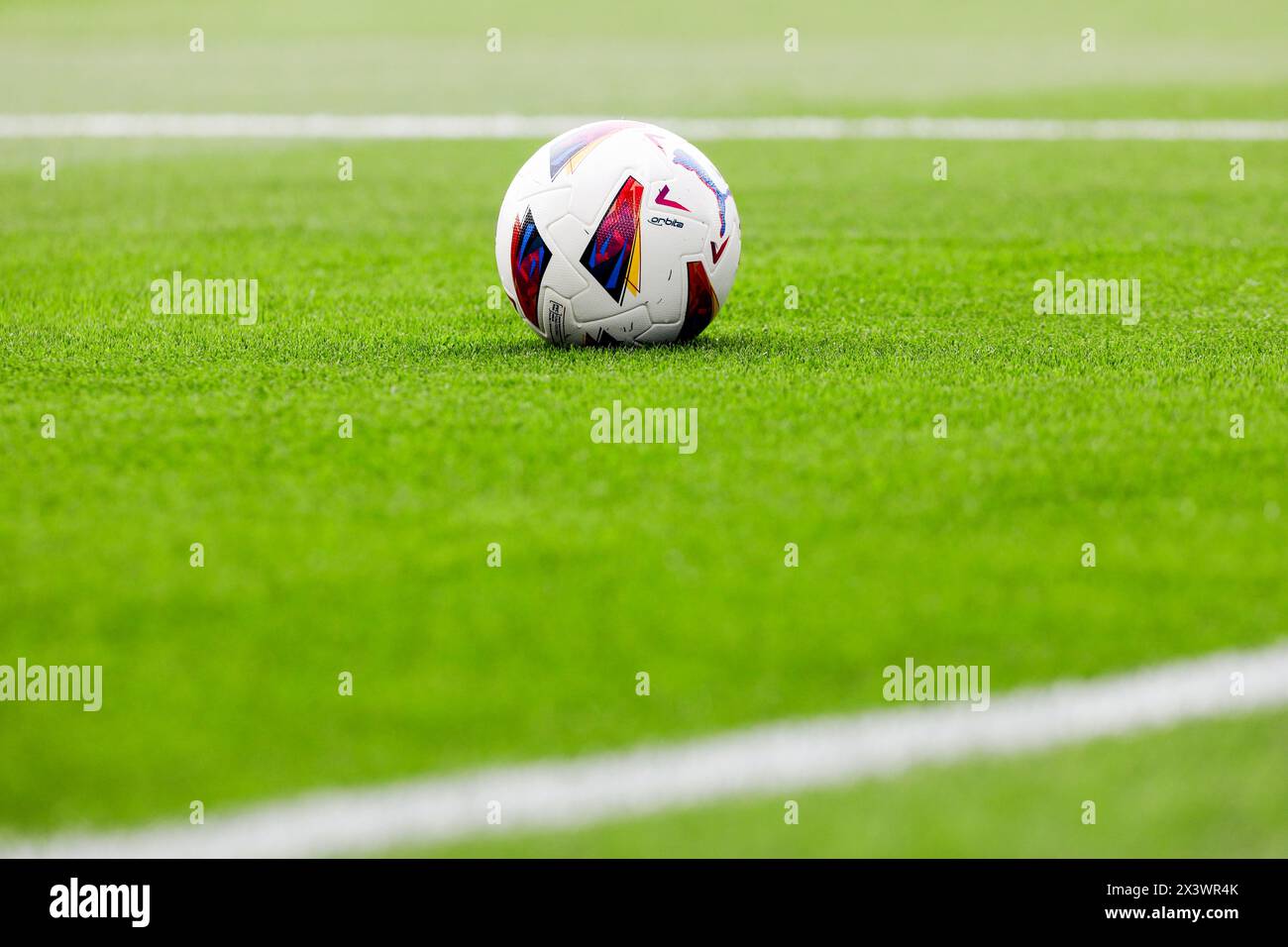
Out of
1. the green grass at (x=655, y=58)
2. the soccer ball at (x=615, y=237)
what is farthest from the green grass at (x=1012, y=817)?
the green grass at (x=655, y=58)

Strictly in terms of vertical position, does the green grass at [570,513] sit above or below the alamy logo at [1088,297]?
below

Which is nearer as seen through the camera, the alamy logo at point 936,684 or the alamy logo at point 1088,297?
the alamy logo at point 936,684

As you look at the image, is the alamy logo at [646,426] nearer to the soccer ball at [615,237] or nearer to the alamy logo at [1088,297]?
the soccer ball at [615,237]

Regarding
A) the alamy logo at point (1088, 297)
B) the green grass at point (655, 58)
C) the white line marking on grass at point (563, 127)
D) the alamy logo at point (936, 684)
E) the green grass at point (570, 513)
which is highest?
the green grass at point (655, 58)

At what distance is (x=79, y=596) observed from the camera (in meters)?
4.38

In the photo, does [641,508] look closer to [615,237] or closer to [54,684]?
[54,684]

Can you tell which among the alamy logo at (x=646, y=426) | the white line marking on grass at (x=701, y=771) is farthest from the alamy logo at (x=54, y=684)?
the alamy logo at (x=646, y=426)

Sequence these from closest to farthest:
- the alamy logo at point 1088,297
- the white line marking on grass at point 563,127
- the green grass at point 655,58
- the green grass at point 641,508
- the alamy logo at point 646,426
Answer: the green grass at point 641,508, the alamy logo at point 646,426, the alamy logo at point 1088,297, the white line marking on grass at point 563,127, the green grass at point 655,58

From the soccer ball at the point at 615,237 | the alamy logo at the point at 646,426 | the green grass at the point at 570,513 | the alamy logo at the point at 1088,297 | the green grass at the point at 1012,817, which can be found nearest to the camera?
the green grass at the point at 1012,817

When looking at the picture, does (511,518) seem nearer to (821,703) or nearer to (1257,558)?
(821,703)

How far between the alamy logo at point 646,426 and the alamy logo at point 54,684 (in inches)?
91.4

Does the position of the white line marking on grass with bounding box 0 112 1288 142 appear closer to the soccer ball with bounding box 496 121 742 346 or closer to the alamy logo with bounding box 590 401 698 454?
the soccer ball with bounding box 496 121 742 346

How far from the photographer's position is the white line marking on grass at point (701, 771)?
334cm

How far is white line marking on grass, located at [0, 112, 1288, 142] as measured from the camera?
15.9 m
